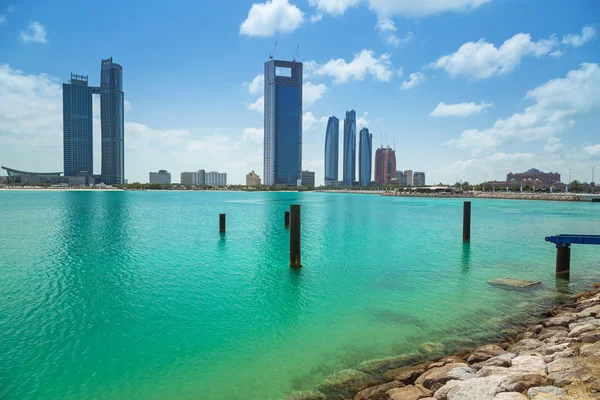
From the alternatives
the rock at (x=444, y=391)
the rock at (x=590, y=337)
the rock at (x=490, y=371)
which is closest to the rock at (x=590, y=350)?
the rock at (x=590, y=337)

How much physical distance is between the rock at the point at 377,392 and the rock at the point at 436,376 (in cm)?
53

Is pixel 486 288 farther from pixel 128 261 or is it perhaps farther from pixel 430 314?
pixel 128 261

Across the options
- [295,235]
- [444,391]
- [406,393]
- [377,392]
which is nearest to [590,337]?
[444,391]

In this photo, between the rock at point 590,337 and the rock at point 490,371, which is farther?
the rock at point 590,337

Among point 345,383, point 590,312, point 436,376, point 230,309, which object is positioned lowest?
point 230,309

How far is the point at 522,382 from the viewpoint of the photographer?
740cm

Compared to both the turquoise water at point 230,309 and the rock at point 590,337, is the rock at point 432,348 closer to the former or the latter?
the turquoise water at point 230,309

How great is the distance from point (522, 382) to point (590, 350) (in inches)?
114

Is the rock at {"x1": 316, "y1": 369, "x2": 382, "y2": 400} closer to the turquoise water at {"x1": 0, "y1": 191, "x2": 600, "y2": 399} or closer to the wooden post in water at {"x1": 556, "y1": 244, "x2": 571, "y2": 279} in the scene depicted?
the turquoise water at {"x1": 0, "y1": 191, "x2": 600, "y2": 399}

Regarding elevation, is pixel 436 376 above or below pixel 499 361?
below

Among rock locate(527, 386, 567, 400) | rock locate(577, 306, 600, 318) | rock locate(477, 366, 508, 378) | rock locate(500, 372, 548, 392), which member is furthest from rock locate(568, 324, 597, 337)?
rock locate(527, 386, 567, 400)

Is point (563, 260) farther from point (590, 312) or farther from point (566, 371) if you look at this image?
point (566, 371)

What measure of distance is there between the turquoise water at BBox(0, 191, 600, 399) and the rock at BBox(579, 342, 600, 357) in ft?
11.9

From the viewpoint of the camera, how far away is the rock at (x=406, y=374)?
9164 millimetres
